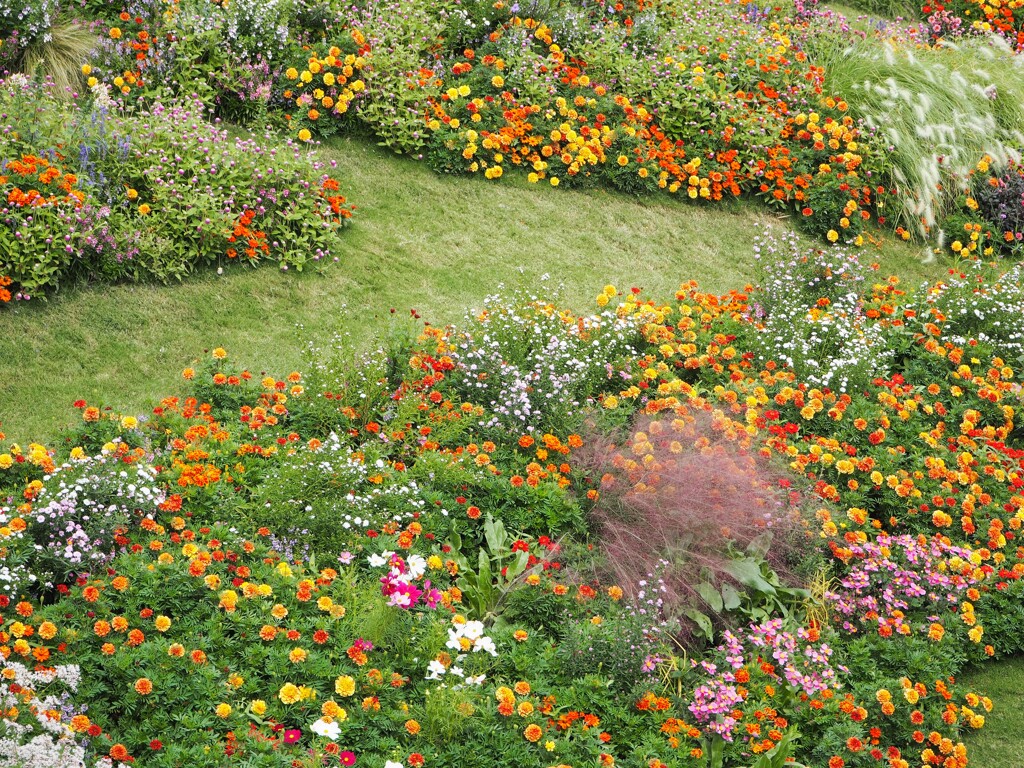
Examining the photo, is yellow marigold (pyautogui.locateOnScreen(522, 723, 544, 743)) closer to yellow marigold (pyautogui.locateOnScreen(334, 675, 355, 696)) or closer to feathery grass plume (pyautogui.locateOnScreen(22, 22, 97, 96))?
yellow marigold (pyautogui.locateOnScreen(334, 675, 355, 696))

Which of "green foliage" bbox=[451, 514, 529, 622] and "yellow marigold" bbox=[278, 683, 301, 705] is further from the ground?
"yellow marigold" bbox=[278, 683, 301, 705]

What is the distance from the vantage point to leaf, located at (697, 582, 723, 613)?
4.80 meters

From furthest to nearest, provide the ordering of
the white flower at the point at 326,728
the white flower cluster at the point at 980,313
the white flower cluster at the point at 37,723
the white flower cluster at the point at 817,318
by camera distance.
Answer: the white flower cluster at the point at 980,313 → the white flower cluster at the point at 817,318 → the white flower at the point at 326,728 → the white flower cluster at the point at 37,723

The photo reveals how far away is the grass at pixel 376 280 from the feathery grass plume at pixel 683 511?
1.71 m

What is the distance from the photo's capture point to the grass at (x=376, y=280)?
5648 millimetres

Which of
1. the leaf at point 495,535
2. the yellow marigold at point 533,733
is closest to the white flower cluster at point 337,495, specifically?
the leaf at point 495,535

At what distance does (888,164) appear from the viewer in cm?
876

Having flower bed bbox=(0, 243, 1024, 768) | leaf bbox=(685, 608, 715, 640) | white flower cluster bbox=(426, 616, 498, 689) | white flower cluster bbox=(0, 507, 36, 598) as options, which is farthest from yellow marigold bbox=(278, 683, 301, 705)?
leaf bbox=(685, 608, 715, 640)

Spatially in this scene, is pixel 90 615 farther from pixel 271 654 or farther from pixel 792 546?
pixel 792 546

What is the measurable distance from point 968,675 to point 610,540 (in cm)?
183

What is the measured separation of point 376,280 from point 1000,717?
14.2ft

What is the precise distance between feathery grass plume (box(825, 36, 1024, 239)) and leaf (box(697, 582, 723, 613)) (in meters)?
4.87

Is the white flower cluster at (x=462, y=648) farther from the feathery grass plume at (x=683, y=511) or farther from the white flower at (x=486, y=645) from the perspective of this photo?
the feathery grass plume at (x=683, y=511)

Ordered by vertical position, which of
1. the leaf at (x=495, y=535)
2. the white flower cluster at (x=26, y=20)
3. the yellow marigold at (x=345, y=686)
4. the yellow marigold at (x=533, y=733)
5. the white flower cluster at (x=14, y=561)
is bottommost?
the yellow marigold at (x=533, y=733)
